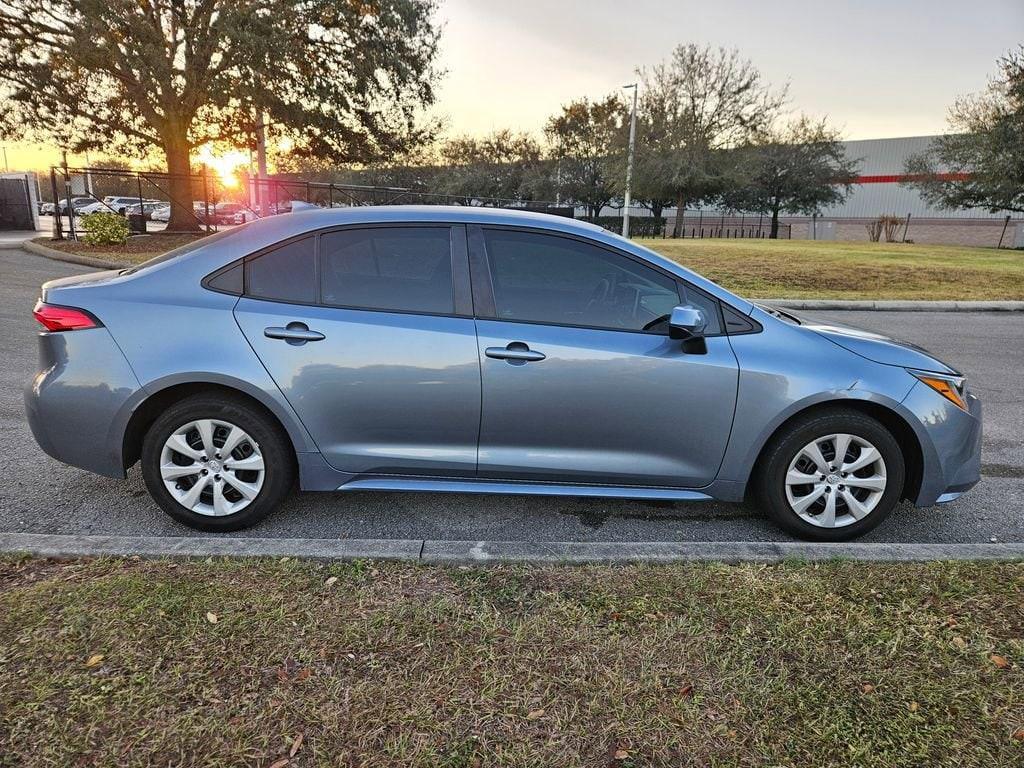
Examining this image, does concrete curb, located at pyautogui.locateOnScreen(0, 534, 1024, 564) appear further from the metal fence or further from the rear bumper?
the metal fence

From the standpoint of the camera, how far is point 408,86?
21812 millimetres

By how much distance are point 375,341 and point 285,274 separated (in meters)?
0.62

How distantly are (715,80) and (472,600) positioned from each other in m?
40.9

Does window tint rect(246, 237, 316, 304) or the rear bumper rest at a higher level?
window tint rect(246, 237, 316, 304)

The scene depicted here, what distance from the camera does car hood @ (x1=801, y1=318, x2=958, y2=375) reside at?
11.4 feet

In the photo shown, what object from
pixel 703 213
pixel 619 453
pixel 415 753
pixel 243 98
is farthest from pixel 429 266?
pixel 703 213

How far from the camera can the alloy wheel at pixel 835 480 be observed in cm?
345

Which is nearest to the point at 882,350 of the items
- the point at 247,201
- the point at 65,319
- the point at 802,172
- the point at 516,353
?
the point at 516,353

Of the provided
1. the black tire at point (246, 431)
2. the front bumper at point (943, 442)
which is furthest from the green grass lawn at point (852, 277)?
the black tire at point (246, 431)

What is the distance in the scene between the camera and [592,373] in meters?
3.33

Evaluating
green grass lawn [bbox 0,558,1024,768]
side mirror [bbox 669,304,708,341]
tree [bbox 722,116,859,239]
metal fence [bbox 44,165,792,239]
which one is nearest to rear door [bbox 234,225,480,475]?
metal fence [bbox 44,165,792,239]

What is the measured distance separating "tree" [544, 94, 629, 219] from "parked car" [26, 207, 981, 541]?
169ft

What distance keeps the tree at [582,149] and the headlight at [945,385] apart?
51.6 meters

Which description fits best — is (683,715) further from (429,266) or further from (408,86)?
(408,86)
